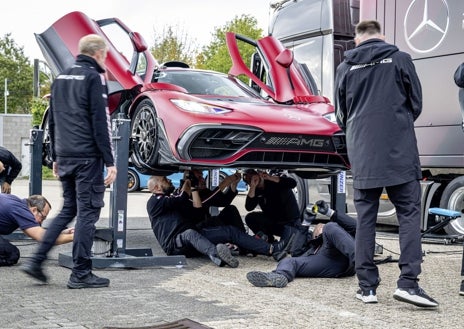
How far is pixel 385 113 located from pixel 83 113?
7.48 ft

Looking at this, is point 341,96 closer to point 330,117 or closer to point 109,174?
point 109,174

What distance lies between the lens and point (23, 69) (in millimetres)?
71688

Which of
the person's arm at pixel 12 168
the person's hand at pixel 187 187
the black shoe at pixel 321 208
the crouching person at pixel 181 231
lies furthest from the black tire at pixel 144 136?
the person's arm at pixel 12 168

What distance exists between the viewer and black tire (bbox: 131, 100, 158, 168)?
A: 7.44 metres

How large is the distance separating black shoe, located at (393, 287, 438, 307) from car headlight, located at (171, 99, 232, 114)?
9.30ft

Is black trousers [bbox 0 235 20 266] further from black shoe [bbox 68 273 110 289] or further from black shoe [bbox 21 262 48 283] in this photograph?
black shoe [bbox 68 273 110 289]

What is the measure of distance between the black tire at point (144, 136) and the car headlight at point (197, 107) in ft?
0.97

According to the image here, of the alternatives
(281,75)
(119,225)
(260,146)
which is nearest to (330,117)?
(281,75)

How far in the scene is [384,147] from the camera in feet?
17.4

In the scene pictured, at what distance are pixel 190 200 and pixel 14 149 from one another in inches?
1413

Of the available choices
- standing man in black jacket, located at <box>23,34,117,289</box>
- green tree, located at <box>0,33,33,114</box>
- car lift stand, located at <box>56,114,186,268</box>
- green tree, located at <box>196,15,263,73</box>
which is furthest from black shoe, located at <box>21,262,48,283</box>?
green tree, located at <box>0,33,33,114</box>

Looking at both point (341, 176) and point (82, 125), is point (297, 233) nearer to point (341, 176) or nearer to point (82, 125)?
point (341, 176)

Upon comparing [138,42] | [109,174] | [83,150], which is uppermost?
[138,42]

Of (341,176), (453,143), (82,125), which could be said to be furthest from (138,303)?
(453,143)
